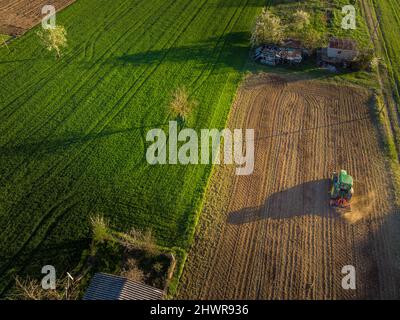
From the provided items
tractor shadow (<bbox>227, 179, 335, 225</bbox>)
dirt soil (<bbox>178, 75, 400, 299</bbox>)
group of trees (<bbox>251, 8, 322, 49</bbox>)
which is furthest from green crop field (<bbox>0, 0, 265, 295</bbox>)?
tractor shadow (<bbox>227, 179, 335, 225</bbox>)

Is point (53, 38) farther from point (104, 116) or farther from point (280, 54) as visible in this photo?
point (280, 54)

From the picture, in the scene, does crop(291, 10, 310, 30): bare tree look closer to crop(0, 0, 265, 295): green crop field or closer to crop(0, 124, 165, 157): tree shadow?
crop(0, 0, 265, 295): green crop field

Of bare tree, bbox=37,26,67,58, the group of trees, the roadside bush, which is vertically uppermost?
bare tree, bbox=37,26,67,58

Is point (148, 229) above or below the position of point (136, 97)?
below

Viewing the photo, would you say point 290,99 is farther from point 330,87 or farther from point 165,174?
point 165,174

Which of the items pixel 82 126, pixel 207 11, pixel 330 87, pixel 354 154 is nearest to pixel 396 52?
pixel 330 87
